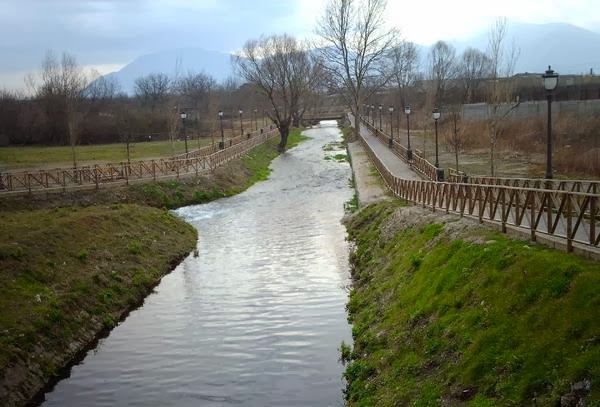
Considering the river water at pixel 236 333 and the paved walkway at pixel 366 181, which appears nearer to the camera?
the river water at pixel 236 333

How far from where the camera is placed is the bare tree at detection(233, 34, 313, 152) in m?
68.0

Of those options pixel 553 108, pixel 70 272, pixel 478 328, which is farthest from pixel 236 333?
pixel 553 108

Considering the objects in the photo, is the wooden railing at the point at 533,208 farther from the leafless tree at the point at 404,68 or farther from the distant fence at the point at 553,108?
the leafless tree at the point at 404,68

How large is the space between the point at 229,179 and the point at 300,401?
30.9m

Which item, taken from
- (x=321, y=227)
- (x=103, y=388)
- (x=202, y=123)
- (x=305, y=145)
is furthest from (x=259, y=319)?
(x=202, y=123)

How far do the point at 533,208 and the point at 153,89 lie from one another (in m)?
115

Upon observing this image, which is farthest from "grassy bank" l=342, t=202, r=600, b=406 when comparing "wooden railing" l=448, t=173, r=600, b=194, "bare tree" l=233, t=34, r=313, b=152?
"bare tree" l=233, t=34, r=313, b=152

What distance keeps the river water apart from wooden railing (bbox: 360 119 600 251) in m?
4.42

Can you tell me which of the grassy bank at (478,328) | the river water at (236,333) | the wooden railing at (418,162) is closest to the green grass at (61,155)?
the wooden railing at (418,162)

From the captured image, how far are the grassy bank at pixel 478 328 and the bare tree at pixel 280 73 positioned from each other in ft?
175

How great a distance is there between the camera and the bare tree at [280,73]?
223 feet

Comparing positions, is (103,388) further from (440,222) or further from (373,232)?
(373,232)

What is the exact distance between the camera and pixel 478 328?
30.9 feet

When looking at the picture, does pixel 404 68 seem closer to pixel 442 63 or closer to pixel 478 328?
pixel 442 63
